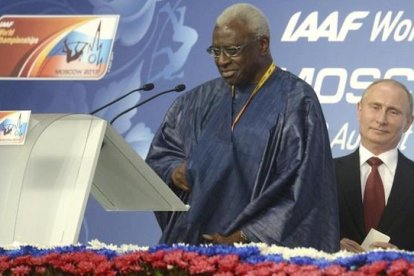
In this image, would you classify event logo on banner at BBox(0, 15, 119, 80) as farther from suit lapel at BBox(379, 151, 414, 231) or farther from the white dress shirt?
suit lapel at BBox(379, 151, 414, 231)

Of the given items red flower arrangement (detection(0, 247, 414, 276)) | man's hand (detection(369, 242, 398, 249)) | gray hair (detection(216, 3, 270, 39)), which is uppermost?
gray hair (detection(216, 3, 270, 39))

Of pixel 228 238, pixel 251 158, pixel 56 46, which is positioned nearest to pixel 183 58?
pixel 56 46

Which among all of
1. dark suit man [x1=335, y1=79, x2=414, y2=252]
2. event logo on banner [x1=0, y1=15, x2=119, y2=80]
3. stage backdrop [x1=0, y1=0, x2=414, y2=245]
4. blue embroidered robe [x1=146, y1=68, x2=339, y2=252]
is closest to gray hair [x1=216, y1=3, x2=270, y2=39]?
blue embroidered robe [x1=146, y1=68, x2=339, y2=252]

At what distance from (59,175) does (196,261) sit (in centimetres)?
77

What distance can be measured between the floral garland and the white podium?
0.28 meters

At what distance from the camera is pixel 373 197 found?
5.32m

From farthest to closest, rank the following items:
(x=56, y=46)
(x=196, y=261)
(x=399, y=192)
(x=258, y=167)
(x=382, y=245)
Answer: (x=56, y=46), (x=399, y=192), (x=382, y=245), (x=258, y=167), (x=196, y=261)

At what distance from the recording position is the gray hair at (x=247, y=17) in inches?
176

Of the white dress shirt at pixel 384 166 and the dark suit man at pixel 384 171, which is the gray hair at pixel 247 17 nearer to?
the dark suit man at pixel 384 171

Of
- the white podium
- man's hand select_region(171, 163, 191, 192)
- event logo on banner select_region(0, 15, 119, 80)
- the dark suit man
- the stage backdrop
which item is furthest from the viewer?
event logo on banner select_region(0, 15, 119, 80)

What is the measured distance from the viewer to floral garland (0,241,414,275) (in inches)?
110

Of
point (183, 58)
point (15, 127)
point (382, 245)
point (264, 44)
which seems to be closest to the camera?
point (15, 127)

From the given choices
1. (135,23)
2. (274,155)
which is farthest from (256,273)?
(135,23)

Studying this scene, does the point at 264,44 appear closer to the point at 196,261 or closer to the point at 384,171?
the point at 384,171
